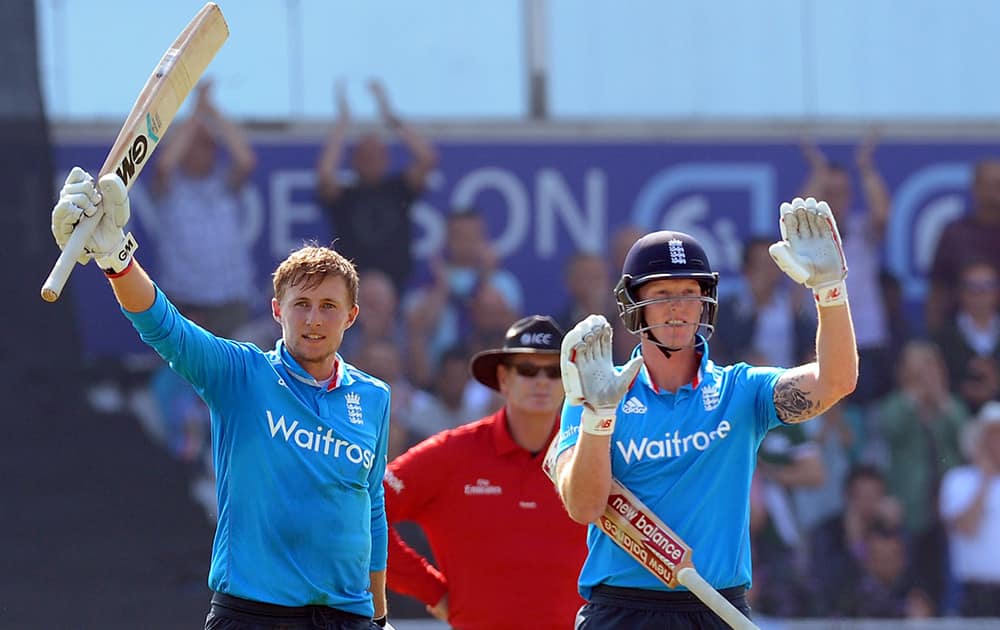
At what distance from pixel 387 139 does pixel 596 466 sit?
5.45 m

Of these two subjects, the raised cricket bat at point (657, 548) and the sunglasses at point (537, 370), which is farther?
the sunglasses at point (537, 370)

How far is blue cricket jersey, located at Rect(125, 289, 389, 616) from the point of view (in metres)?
3.74

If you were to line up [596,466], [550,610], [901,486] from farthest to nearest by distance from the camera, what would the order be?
[901,486] → [550,610] → [596,466]

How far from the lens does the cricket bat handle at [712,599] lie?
11.9 ft

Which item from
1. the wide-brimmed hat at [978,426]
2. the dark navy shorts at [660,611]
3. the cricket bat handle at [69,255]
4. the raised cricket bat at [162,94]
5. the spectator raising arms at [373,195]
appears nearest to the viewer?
the cricket bat handle at [69,255]

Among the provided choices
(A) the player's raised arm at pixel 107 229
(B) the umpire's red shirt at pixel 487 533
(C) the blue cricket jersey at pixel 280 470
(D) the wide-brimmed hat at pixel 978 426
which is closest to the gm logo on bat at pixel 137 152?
(A) the player's raised arm at pixel 107 229

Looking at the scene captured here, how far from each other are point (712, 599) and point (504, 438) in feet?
5.16

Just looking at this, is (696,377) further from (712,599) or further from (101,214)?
(101,214)

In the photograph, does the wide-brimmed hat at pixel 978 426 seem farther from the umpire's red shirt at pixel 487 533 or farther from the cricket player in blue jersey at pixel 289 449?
the cricket player in blue jersey at pixel 289 449

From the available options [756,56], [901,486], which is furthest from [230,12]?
[901,486]

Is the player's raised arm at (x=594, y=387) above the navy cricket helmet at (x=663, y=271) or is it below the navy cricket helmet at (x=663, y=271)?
below

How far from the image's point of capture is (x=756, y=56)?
9.24 m

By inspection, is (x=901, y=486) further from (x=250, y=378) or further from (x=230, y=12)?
(x=250, y=378)

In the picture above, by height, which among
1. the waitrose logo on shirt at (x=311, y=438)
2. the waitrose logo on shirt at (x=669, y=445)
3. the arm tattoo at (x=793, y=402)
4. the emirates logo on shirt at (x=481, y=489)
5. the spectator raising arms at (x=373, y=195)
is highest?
the spectator raising arms at (x=373, y=195)
